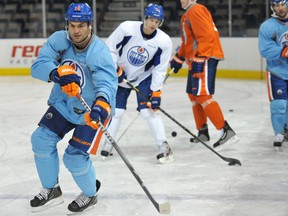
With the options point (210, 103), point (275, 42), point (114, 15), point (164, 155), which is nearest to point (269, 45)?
point (275, 42)

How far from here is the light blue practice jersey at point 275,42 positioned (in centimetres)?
503

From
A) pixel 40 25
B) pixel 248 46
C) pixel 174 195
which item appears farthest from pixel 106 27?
pixel 174 195

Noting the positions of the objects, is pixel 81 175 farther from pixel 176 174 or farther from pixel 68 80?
pixel 176 174

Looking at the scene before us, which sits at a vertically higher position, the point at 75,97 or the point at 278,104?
the point at 75,97

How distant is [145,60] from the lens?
15.6ft

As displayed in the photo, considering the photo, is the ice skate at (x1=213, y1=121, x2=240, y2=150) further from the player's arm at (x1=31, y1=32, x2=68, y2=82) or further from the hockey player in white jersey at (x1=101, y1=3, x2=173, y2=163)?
the player's arm at (x1=31, y1=32, x2=68, y2=82)

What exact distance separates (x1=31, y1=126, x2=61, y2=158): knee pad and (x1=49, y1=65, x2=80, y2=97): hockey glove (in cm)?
31

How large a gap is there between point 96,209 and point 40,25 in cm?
811

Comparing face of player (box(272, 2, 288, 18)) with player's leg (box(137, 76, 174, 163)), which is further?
face of player (box(272, 2, 288, 18))

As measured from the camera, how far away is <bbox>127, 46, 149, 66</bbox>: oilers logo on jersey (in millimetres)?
4715

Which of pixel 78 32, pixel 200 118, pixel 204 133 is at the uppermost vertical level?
pixel 78 32

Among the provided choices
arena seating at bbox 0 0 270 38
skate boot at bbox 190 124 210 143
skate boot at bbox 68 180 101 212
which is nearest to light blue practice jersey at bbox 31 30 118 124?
skate boot at bbox 68 180 101 212

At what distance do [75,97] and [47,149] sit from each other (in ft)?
0.93

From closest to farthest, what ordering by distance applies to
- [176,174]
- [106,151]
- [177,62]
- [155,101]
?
[176,174] → [155,101] → [106,151] → [177,62]
